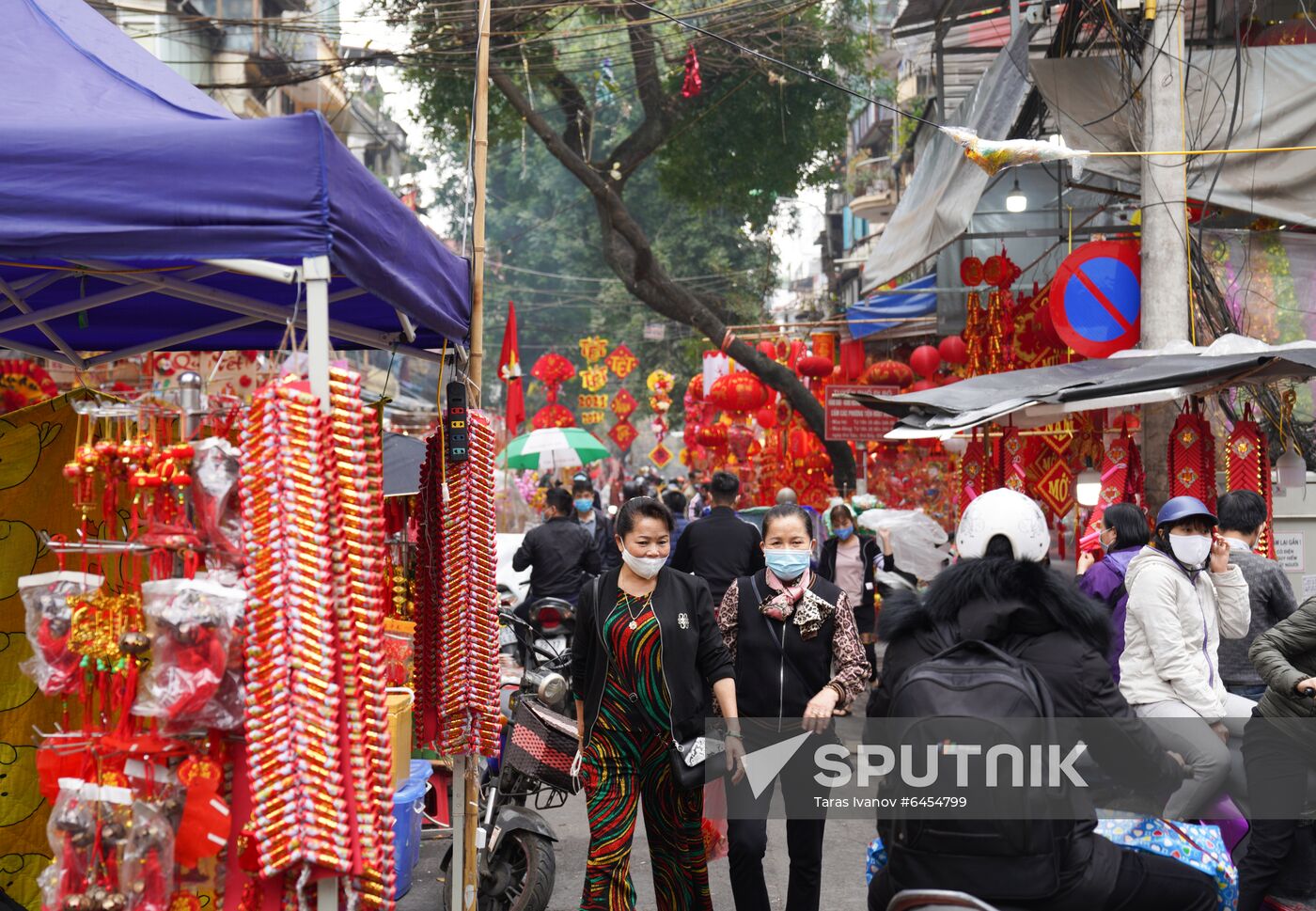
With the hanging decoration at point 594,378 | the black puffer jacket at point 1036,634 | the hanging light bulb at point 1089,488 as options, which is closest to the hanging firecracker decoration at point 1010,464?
the hanging light bulb at point 1089,488

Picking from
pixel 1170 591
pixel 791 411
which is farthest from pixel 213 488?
pixel 791 411

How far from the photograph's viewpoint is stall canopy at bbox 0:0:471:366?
117 inches

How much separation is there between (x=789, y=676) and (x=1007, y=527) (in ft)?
5.05

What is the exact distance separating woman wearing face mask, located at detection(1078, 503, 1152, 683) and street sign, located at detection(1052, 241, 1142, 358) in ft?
9.12

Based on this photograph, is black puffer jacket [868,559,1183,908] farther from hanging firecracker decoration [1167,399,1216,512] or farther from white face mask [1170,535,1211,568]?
hanging firecracker decoration [1167,399,1216,512]

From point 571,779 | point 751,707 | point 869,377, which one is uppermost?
point 869,377

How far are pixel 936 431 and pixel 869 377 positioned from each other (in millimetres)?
7971

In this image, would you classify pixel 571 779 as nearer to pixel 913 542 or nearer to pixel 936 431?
pixel 936 431

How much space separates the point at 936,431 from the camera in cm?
703

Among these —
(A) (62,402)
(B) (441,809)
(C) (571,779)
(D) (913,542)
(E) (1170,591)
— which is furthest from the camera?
(D) (913,542)

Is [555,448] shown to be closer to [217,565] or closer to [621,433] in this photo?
[621,433]

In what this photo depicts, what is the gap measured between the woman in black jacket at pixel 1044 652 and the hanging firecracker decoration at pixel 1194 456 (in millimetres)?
4394

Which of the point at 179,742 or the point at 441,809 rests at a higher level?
the point at 179,742

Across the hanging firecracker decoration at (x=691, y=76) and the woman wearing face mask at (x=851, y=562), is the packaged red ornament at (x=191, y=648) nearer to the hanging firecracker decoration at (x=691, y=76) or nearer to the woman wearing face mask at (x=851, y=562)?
the woman wearing face mask at (x=851, y=562)
